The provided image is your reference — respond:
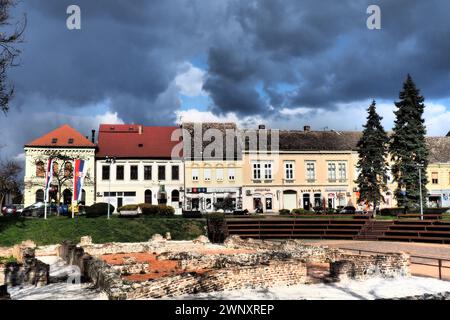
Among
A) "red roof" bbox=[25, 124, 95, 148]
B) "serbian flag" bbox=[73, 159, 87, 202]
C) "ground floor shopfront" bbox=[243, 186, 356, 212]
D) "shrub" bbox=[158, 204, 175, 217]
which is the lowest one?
"shrub" bbox=[158, 204, 175, 217]

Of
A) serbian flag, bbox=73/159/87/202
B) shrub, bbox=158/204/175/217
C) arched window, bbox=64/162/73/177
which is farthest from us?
arched window, bbox=64/162/73/177

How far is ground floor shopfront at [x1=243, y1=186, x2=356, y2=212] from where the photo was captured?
2321 inches

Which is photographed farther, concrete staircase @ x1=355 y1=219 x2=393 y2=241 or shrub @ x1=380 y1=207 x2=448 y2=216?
shrub @ x1=380 y1=207 x2=448 y2=216

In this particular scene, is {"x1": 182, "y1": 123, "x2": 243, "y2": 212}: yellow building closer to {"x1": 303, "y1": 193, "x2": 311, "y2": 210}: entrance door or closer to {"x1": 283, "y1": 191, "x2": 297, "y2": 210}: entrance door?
{"x1": 283, "y1": 191, "x2": 297, "y2": 210}: entrance door

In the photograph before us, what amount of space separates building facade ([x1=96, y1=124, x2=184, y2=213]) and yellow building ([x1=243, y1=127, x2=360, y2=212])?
9.41 metres

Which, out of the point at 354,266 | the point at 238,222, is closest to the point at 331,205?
the point at 238,222

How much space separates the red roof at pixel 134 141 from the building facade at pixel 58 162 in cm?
237

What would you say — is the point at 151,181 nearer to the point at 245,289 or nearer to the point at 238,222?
the point at 238,222

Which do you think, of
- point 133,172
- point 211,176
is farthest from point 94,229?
point 211,176

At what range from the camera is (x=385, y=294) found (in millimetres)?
13305

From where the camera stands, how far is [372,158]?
49.0 meters

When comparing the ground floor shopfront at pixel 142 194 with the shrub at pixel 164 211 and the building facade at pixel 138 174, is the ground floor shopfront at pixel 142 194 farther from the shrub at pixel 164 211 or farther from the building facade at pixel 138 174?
the shrub at pixel 164 211

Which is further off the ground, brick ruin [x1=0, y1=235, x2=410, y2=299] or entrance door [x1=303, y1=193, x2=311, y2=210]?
entrance door [x1=303, y1=193, x2=311, y2=210]

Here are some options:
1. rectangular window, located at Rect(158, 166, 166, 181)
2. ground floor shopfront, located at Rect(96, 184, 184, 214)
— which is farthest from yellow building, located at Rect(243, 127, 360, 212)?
rectangular window, located at Rect(158, 166, 166, 181)
